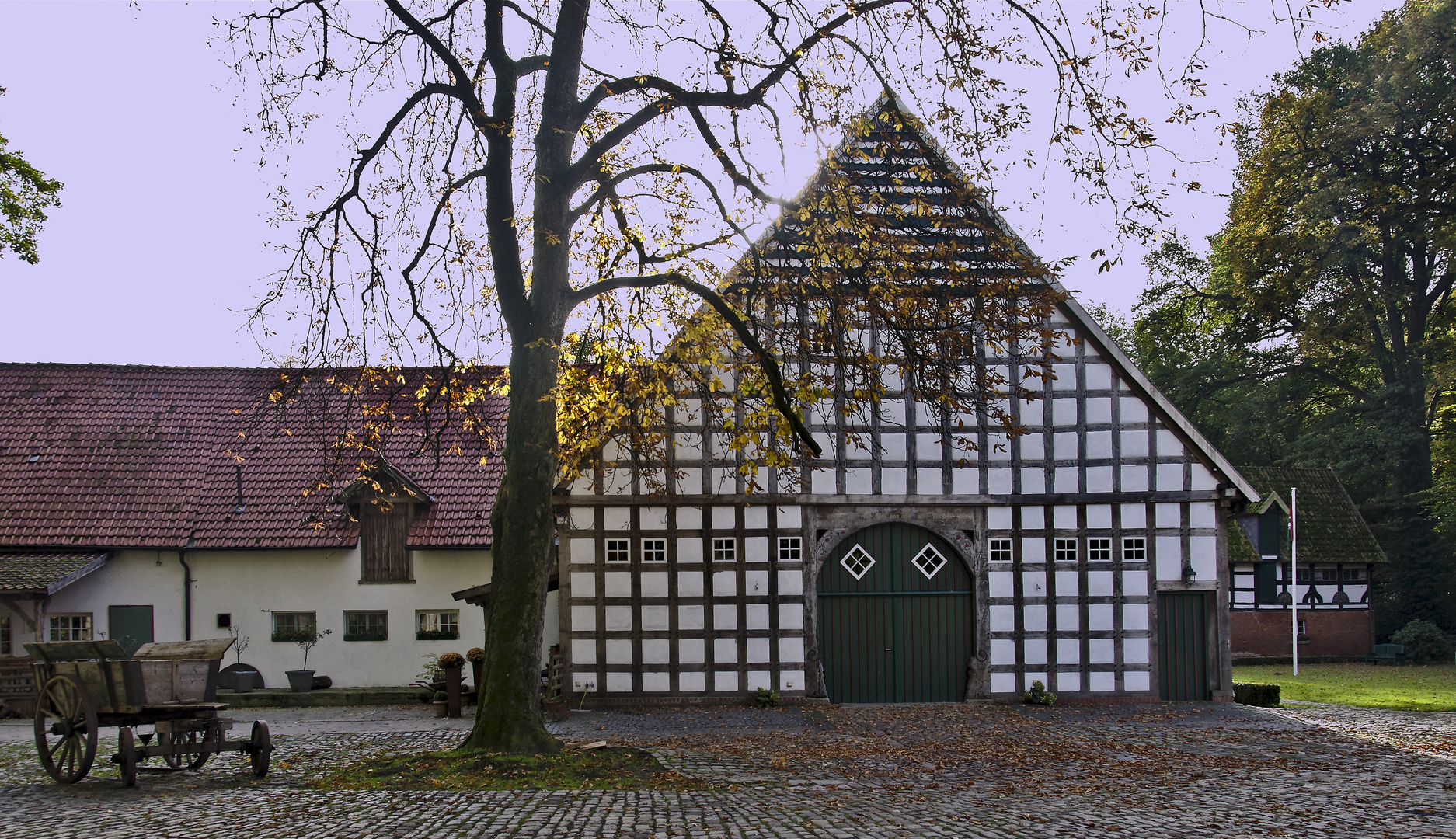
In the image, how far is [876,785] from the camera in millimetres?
10586

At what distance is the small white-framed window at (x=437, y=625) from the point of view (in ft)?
71.7

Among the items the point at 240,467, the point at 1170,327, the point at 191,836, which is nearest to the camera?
the point at 191,836

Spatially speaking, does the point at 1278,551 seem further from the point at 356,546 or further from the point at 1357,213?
the point at 356,546

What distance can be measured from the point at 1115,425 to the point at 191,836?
14.5 meters

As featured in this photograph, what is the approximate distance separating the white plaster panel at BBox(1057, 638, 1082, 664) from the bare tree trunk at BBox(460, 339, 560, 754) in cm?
934

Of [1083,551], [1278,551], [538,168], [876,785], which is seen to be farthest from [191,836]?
[1278,551]

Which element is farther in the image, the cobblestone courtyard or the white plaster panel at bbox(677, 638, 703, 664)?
the white plaster panel at bbox(677, 638, 703, 664)

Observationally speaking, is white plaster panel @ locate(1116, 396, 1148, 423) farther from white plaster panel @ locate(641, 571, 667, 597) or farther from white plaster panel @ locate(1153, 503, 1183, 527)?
white plaster panel @ locate(641, 571, 667, 597)

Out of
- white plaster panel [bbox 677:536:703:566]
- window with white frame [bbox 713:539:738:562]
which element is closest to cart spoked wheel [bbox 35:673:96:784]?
white plaster panel [bbox 677:536:703:566]

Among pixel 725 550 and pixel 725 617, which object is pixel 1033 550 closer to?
pixel 725 550

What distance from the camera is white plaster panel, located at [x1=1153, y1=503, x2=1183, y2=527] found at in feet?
58.9

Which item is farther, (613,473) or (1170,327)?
(1170,327)

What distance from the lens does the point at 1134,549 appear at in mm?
17922

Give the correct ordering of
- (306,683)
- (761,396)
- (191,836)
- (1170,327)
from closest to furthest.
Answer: (191,836) → (761,396) → (306,683) → (1170,327)
